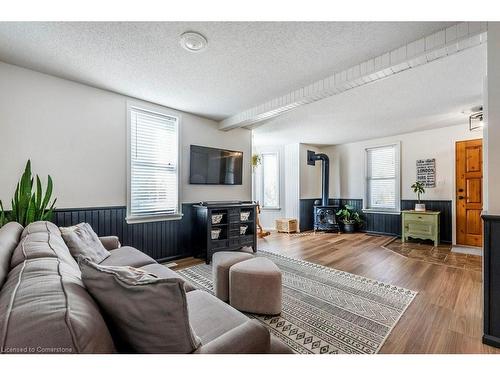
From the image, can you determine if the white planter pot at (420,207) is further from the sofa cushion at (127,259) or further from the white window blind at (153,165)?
the sofa cushion at (127,259)

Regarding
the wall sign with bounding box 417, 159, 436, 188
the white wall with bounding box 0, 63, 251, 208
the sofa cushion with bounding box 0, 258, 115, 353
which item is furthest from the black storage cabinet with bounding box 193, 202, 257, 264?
the wall sign with bounding box 417, 159, 436, 188

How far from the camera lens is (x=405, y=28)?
183cm

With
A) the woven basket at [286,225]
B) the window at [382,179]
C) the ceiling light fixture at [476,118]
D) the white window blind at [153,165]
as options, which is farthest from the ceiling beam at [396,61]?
the window at [382,179]

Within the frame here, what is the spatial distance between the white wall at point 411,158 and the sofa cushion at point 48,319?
6047 millimetres

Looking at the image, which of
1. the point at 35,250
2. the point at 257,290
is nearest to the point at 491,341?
the point at 257,290

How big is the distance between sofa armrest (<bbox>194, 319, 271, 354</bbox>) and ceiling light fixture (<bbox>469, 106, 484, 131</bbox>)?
4755mm

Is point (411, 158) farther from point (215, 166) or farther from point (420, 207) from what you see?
point (215, 166)

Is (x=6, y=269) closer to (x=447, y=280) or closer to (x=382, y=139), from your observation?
(x=447, y=280)

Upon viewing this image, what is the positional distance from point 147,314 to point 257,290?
140 cm

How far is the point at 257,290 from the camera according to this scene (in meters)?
2.02

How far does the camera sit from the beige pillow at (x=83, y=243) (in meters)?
1.91

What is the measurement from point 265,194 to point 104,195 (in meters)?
4.30

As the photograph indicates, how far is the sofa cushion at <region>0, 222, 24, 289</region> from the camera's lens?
3.07ft
